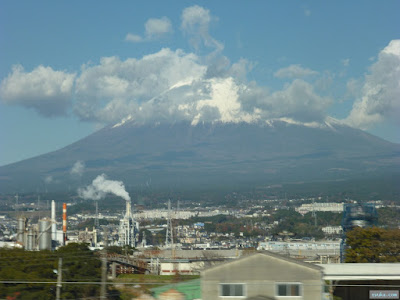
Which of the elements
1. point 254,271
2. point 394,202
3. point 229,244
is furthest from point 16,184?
point 254,271

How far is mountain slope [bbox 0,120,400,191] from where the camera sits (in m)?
132

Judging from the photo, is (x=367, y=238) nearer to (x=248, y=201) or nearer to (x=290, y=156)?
(x=248, y=201)

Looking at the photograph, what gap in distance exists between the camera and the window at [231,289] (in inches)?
457

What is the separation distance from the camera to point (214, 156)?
163000 millimetres

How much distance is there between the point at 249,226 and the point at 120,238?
13819 millimetres

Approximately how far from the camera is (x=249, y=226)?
180 ft

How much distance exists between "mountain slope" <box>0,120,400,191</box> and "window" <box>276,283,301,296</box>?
10674 cm

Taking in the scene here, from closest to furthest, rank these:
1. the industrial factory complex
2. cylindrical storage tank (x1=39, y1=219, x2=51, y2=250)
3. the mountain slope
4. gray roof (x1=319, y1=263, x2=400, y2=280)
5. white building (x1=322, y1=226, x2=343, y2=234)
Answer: the industrial factory complex < gray roof (x1=319, y1=263, x2=400, y2=280) < cylindrical storage tank (x1=39, y1=219, x2=51, y2=250) < white building (x1=322, y1=226, x2=343, y2=234) < the mountain slope

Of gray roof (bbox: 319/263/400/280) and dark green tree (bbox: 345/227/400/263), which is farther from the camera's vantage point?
dark green tree (bbox: 345/227/400/263)

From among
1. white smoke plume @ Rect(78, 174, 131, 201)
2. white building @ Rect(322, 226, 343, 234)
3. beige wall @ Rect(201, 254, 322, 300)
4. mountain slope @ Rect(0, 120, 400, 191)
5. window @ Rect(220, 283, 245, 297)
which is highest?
mountain slope @ Rect(0, 120, 400, 191)

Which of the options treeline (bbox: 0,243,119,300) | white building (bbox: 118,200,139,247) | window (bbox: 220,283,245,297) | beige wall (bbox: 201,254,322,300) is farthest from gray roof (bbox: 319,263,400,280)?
white building (bbox: 118,200,139,247)

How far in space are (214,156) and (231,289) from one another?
151m

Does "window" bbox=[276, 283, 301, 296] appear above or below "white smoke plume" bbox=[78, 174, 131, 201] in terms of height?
below

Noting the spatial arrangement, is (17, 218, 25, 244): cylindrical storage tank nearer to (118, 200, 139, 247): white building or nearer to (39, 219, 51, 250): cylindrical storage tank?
(39, 219, 51, 250): cylindrical storage tank
